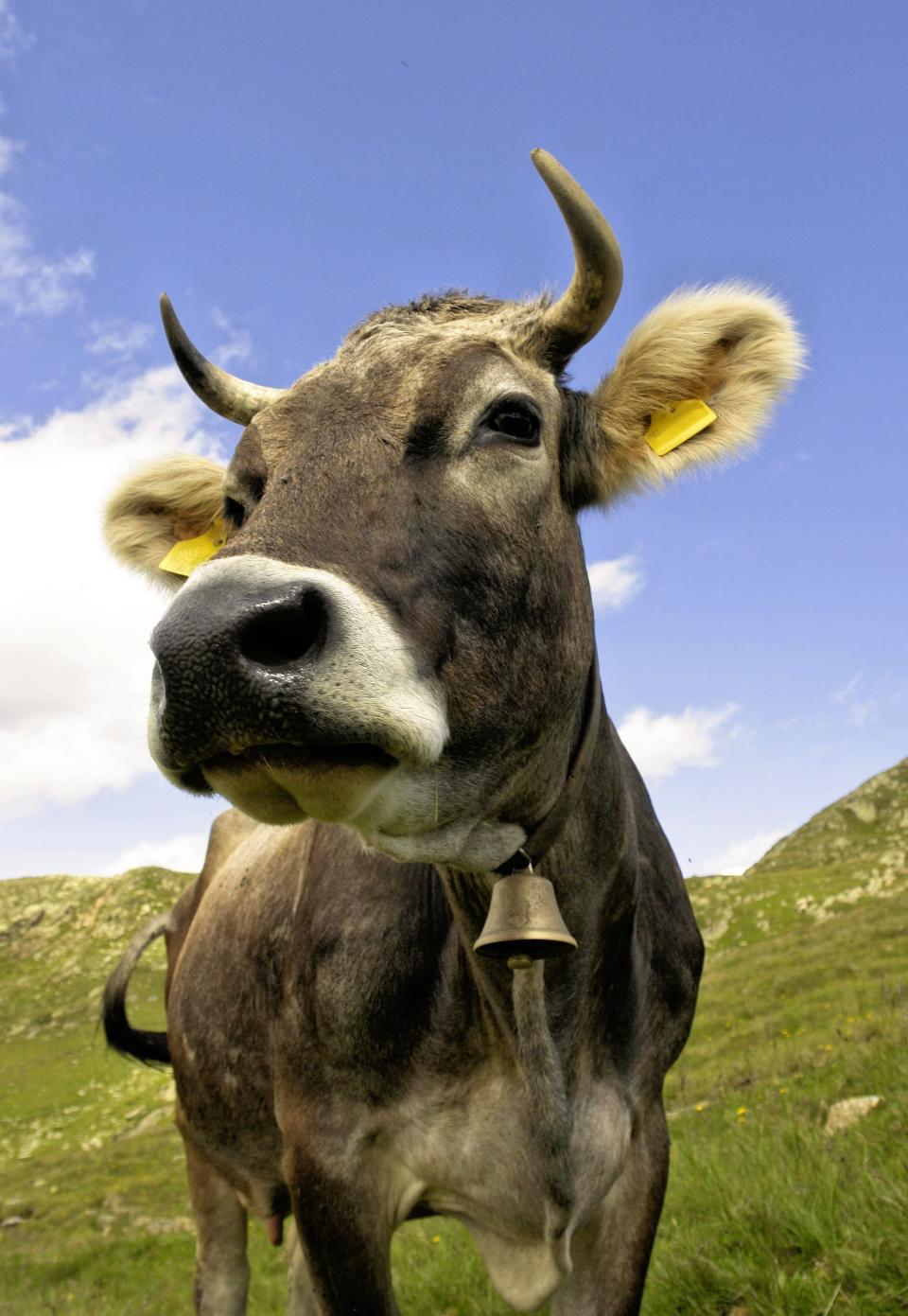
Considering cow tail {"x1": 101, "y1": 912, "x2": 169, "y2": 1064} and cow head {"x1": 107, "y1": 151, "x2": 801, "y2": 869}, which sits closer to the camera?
cow head {"x1": 107, "y1": 151, "x2": 801, "y2": 869}

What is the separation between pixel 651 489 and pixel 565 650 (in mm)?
989

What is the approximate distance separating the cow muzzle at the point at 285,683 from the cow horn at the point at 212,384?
1898 mm

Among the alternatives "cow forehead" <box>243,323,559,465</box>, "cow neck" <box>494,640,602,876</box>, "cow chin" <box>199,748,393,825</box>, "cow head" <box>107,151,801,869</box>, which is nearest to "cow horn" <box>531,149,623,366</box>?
"cow head" <box>107,151,801,869</box>

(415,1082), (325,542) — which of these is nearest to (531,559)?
(325,542)

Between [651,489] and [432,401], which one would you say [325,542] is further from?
[651,489]

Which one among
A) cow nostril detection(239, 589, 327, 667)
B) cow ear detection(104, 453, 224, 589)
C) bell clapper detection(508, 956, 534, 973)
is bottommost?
bell clapper detection(508, 956, 534, 973)

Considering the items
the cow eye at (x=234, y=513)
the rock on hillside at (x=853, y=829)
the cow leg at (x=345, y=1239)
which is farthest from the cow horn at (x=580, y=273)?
the rock on hillside at (x=853, y=829)

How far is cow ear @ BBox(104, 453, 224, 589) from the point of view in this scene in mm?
4648

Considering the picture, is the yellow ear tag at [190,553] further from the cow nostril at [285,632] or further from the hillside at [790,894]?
the hillside at [790,894]

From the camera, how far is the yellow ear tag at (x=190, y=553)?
181 inches

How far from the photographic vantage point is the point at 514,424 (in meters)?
3.31

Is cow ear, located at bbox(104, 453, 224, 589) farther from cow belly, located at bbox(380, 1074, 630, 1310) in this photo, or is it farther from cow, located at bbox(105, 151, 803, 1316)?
cow belly, located at bbox(380, 1074, 630, 1310)

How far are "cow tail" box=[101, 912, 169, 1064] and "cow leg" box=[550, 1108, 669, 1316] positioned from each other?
447cm

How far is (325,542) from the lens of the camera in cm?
262
